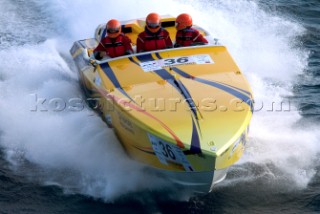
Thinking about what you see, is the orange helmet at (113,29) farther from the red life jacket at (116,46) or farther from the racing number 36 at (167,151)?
the racing number 36 at (167,151)

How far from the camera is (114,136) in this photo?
7949 mm

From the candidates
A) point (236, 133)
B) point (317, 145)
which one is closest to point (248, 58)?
point (317, 145)

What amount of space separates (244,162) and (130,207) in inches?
76.1

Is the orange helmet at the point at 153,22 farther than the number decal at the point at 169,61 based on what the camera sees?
Yes

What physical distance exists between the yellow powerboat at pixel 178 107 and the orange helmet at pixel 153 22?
44 cm

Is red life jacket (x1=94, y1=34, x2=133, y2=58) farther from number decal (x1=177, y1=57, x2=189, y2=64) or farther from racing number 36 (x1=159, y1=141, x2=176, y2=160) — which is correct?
racing number 36 (x1=159, y1=141, x2=176, y2=160)

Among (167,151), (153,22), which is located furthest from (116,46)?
(167,151)

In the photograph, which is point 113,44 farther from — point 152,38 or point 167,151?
point 167,151

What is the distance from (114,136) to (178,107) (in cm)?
149

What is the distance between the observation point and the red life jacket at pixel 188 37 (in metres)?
8.58

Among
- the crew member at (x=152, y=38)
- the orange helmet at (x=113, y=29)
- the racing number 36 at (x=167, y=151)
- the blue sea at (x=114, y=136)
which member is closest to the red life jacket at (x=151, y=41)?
the crew member at (x=152, y=38)

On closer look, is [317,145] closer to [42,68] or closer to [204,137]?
[204,137]

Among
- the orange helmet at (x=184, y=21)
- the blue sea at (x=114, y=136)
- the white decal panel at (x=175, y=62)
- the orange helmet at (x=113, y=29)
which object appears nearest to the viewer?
the blue sea at (x=114, y=136)

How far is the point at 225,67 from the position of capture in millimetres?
7828
